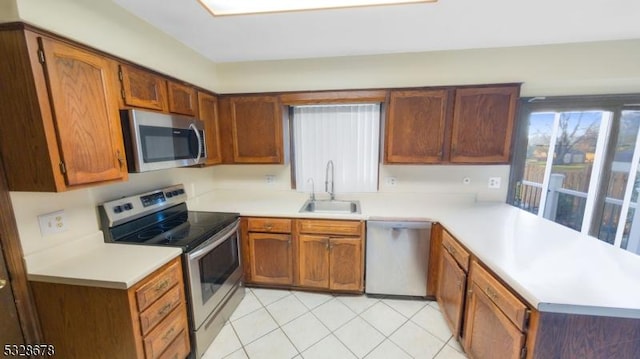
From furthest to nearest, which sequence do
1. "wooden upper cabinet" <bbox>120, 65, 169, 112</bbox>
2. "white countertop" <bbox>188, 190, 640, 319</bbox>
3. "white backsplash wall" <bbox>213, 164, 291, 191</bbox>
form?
"white backsplash wall" <bbox>213, 164, 291, 191</bbox>, "wooden upper cabinet" <bbox>120, 65, 169, 112</bbox>, "white countertop" <bbox>188, 190, 640, 319</bbox>

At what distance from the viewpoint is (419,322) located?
6.46 ft

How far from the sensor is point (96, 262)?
4.30ft

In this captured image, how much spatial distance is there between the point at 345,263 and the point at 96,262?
176cm

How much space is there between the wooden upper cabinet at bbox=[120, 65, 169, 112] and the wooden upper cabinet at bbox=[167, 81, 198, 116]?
0.05 m

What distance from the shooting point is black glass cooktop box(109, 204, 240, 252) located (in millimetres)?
1586

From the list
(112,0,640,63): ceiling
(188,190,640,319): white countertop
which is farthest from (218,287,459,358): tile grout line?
(112,0,640,63): ceiling

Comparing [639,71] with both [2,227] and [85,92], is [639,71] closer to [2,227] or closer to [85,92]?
[85,92]

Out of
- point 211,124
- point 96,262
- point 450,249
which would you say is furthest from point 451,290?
point 211,124

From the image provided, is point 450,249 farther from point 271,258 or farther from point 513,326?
point 271,258

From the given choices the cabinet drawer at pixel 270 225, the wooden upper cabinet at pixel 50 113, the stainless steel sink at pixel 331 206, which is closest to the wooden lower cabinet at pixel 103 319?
the wooden upper cabinet at pixel 50 113

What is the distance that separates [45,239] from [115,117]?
2.48 ft

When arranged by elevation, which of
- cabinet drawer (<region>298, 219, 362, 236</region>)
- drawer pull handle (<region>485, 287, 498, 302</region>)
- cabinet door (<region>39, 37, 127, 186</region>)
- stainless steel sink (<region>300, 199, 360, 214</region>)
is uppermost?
cabinet door (<region>39, 37, 127, 186</region>)

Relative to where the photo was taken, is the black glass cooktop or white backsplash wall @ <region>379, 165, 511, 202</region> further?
white backsplash wall @ <region>379, 165, 511, 202</region>

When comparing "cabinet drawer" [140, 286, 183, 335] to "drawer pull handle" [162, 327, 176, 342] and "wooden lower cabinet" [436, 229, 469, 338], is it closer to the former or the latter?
"drawer pull handle" [162, 327, 176, 342]
